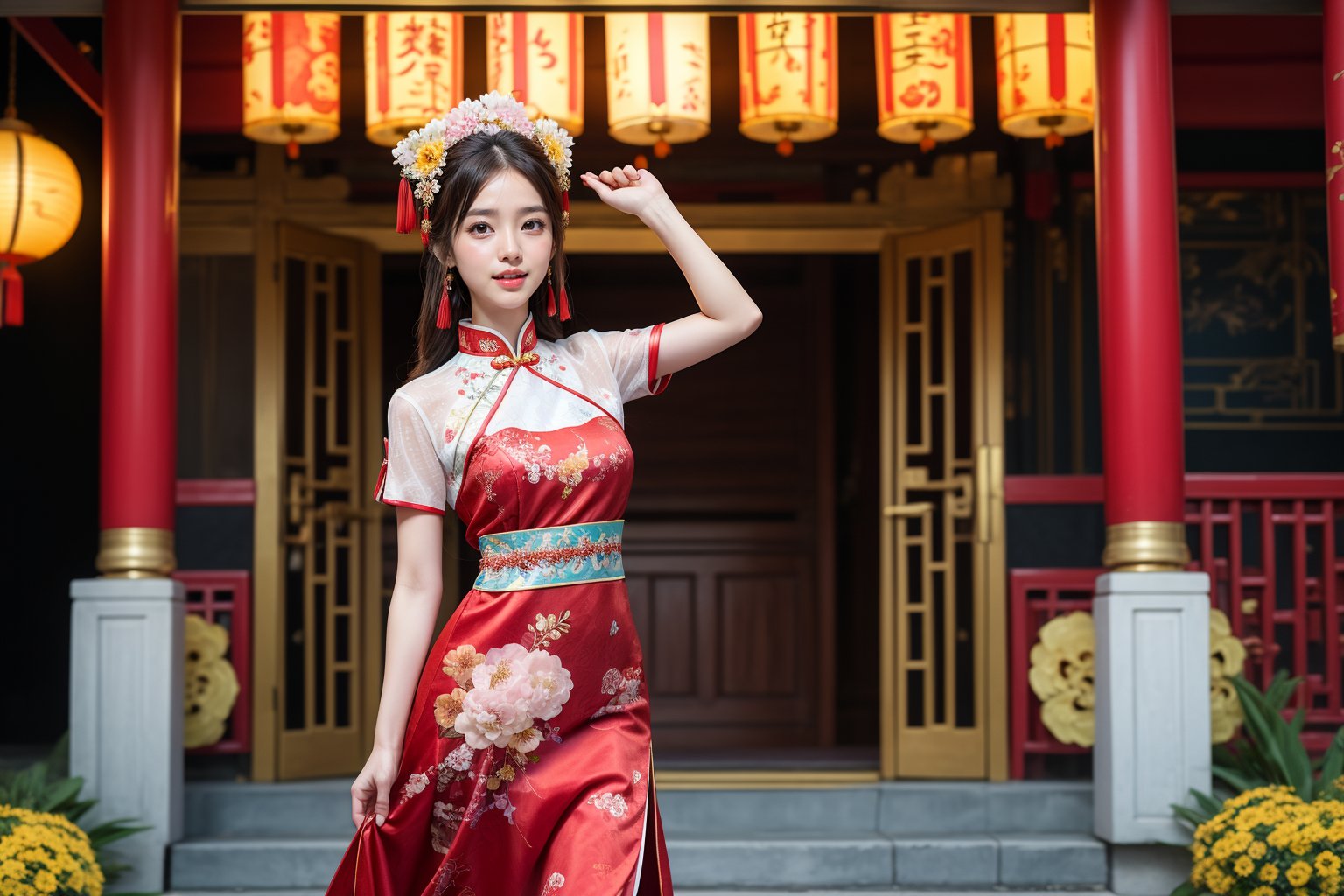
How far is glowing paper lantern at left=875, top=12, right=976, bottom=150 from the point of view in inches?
197

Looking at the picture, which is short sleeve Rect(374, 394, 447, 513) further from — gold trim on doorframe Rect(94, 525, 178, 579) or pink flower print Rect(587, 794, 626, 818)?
gold trim on doorframe Rect(94, 525, 178, 579)

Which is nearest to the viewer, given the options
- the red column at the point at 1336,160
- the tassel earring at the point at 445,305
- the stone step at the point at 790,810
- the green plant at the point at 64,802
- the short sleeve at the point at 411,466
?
the short sleeve at the point at 411,466

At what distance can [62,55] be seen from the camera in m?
5.47

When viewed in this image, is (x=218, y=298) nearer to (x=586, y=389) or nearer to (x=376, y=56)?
(x=376, y=56)

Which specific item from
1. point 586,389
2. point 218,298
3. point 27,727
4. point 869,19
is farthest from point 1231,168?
point 27,727

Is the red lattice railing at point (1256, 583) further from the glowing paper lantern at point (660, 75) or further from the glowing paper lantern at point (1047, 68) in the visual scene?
the glowing paper lantern at point (660, 75)

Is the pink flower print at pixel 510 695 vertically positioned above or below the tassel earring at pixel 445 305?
below

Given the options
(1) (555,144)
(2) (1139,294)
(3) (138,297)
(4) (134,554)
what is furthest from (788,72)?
(1) (555,144)

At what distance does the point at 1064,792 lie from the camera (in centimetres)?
495

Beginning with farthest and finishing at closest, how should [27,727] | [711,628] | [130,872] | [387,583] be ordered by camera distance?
[711,628]
[387,583]
[27,727]
[130,872]

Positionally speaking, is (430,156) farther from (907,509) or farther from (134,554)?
(907,509)

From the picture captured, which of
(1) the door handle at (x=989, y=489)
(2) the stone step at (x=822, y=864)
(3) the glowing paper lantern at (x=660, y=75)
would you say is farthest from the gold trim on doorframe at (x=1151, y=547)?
(3) the glowing paper lantern at (x=660, y=75)

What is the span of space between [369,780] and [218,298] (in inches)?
146

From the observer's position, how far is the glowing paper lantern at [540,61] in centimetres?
499
